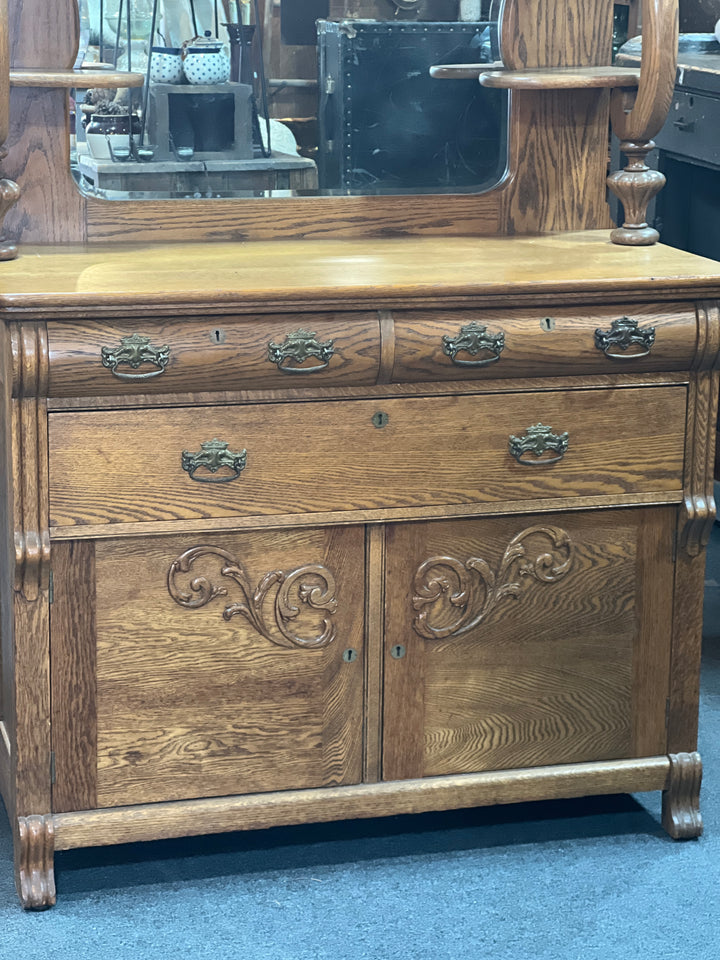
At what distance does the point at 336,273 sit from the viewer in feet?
6.86

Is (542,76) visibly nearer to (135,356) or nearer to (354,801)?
(135,356)

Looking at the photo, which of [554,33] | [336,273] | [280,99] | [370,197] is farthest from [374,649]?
[554,33]

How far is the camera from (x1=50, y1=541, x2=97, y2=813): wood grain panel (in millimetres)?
2012

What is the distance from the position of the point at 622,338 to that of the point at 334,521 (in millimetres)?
547

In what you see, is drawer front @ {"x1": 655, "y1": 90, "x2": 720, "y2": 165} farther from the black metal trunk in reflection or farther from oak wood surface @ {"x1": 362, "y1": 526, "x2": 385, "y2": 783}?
oak wood surface @ {"x1": 362, "y1": 526, "x2": 385, "y2": 783}

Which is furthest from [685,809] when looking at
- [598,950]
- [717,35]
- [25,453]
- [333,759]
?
[717,35]

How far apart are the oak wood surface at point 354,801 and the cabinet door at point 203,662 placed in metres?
0.02

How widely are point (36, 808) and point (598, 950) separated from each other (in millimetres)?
900

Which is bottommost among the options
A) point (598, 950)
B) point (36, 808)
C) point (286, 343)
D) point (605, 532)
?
point (598, 950)

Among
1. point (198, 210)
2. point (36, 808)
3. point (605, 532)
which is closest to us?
point (36, 808)

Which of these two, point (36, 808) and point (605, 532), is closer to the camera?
point (36, 808)

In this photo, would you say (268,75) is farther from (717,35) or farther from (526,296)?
(717,35)

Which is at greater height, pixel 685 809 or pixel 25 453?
pixel 25 453

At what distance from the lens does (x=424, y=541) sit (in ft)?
7.00
